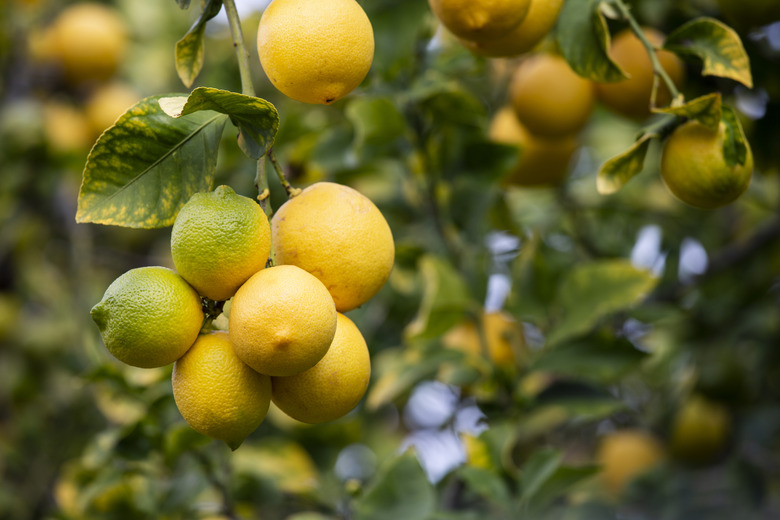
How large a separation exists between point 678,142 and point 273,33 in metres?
0.46

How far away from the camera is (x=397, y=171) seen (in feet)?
5.10

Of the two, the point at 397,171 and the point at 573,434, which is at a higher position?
the point at 397,171

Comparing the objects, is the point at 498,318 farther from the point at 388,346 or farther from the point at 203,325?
the point at 203,325

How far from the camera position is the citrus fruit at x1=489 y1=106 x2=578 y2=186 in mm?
1360

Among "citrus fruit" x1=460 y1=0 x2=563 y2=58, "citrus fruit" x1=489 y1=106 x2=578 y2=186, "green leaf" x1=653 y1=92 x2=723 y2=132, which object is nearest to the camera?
"green leaf" x1=653 y1=92 x2=723 y2=132

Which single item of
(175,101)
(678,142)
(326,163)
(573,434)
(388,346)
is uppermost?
(175,101)

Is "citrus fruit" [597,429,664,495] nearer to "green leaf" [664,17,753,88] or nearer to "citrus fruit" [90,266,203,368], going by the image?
"green leaf" [664,17,753,88]

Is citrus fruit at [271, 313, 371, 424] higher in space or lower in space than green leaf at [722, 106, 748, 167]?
lower

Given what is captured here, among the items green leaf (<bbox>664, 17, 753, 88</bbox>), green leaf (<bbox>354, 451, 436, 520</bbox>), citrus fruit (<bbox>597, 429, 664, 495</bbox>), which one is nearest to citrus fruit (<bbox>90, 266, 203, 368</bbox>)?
green leaf (<bbox>354, 451, 436, 520</bbox>)

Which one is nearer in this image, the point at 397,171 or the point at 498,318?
the point at 498,318

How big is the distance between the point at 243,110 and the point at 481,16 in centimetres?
31

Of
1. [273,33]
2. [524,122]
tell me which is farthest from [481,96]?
[273,33]

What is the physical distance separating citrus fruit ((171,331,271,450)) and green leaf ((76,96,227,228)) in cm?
14

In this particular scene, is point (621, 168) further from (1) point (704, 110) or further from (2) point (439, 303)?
(2) point (439, 303)
